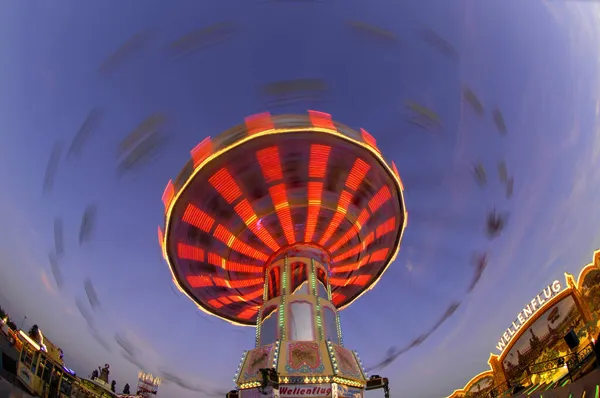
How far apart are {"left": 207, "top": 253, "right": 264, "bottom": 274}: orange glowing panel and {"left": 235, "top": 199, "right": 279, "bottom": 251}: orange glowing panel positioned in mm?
1553

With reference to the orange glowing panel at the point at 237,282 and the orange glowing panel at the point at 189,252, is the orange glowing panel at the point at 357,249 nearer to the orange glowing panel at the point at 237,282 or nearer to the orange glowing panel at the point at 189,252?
the orange glowing panel at the point at 237,282

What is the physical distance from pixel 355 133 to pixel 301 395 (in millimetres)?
10013

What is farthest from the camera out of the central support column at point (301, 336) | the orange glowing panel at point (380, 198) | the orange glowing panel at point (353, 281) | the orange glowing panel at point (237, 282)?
the orange glowing panel at point (353, 281)

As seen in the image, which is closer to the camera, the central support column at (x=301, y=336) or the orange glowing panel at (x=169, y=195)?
the central support column at (x=301, y=336)

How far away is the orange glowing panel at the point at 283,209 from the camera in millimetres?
16250

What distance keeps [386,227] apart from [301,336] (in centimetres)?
661

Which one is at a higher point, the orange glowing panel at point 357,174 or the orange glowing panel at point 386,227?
the orange glowing panel at point 357,174

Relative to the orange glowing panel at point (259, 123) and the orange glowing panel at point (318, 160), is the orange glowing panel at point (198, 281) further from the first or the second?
the orange glowing panel at point (259, 123)

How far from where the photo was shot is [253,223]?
16.9m

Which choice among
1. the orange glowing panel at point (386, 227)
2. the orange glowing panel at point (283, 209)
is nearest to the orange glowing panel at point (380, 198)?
the orange glowing panel at point (386, 227)

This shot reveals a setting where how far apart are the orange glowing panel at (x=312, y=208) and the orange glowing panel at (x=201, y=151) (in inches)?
173

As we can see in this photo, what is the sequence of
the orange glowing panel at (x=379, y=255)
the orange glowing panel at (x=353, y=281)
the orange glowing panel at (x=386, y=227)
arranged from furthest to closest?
the orange glowing panel at (x=353, y=281), the orange glowing panel at (x=379, y=255), the orange glowing panel at (x=386, y=227)

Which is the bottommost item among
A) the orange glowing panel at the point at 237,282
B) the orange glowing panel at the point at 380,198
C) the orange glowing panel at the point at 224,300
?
the orange glowing panel at the point at 224,300

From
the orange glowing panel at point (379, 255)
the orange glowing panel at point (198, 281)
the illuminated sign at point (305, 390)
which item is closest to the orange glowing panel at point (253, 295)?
the orange glowing panel at point (198, 281)
